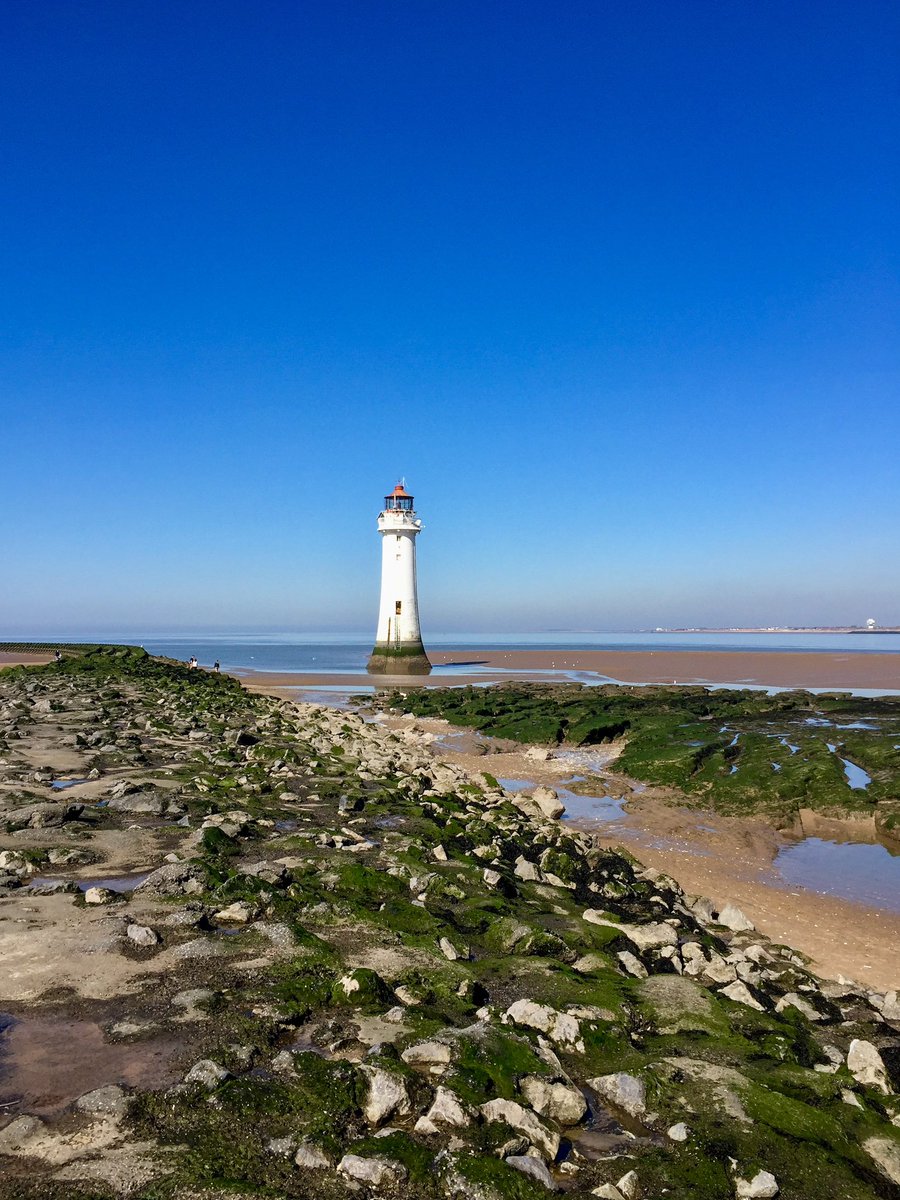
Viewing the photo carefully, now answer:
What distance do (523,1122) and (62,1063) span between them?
2948 mm

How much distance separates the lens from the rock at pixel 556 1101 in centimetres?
489

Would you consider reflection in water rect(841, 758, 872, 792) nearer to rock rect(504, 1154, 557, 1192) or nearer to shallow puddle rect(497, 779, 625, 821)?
shallow puddle rect(497, 779, 625, 821)

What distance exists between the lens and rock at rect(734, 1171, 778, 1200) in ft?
14.0

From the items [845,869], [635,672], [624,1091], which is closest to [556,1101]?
[624,1091]

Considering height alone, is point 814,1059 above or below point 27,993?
below

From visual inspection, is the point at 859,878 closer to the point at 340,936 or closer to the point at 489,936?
the point at 489,936

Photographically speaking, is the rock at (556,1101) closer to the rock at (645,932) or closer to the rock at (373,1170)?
the rock at (373,1170)

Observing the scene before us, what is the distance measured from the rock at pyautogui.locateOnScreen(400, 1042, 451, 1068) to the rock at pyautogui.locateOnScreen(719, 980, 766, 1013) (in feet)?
10.1

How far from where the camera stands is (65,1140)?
4.24 meters

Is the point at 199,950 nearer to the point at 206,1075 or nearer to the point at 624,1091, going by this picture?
the point at 206,1075

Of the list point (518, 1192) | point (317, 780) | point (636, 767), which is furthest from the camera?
point (636, 767)

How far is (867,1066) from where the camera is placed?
19.1 feet

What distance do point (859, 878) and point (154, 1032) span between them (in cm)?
1173

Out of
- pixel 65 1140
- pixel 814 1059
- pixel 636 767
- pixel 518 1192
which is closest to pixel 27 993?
pixel 65 1140
